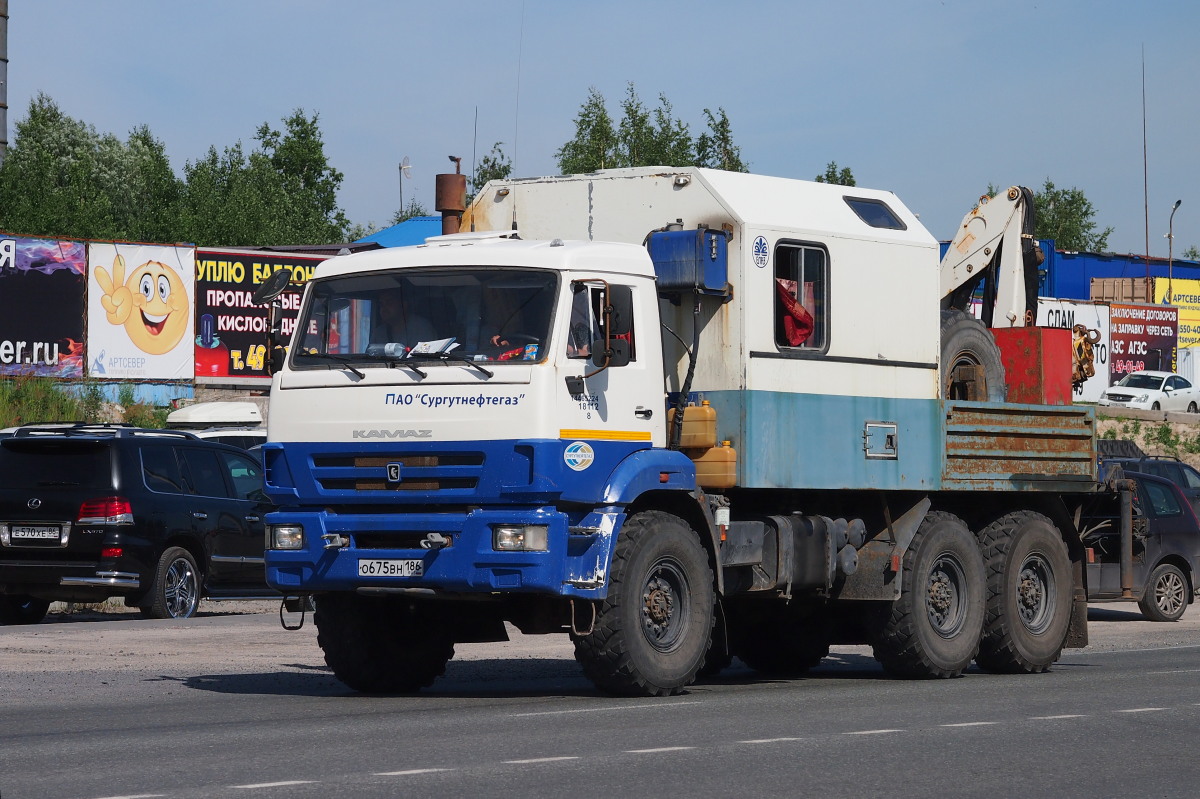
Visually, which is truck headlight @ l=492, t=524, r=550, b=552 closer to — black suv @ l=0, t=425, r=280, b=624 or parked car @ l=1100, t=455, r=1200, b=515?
black suv @ l=0, t=425, r=280, b=624

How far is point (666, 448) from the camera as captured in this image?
39.1ft

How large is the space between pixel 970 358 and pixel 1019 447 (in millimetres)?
791

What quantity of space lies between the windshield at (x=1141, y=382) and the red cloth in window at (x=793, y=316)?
48.8 metres

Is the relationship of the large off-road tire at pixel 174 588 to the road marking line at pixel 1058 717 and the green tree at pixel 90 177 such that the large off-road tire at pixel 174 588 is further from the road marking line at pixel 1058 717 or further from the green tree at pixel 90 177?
the green tree at pixel 90 177

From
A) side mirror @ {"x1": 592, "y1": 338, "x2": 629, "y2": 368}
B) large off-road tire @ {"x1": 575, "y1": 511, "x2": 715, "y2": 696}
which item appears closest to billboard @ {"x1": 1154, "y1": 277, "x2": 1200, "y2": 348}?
large off-road tire @ {"x1": 575, "y1": 511, "x2": 715, "y2": 696}

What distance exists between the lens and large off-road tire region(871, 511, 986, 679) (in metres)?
13.4

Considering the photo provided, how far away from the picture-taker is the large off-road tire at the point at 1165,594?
21531mm

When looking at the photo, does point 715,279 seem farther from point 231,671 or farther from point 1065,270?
point 1065,270

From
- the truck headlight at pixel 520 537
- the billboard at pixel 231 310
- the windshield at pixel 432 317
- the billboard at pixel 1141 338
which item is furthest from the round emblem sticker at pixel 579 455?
the billboard at pixel 1141 338

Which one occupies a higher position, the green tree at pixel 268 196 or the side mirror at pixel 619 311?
the green tree at pixel 268 196

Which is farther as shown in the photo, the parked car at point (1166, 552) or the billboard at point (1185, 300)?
the billboard at point (1185, 300)

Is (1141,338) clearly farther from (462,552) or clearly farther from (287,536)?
(462,552)

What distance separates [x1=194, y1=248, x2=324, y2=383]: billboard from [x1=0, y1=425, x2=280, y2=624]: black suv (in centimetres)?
1993

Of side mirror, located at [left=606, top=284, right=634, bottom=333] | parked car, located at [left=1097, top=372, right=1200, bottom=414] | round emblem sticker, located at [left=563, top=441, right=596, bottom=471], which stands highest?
parked car, located at [left=1097, top=372, right=1200, bottom=414]
